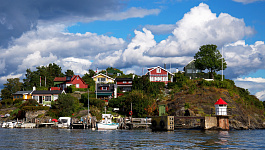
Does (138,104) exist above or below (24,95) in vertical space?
below

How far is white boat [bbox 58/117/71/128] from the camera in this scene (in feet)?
268

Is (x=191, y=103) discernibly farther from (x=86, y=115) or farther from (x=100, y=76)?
(x=100, y=76)

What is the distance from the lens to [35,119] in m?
87.3

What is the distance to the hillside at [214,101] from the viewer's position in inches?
3226

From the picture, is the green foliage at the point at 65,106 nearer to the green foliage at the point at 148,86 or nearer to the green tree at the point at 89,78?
the green foliage at the point at 148,86

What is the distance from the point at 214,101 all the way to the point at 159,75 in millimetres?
30946

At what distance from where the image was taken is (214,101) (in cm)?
8775

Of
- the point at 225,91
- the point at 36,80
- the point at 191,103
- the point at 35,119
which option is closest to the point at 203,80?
the point at 225,91

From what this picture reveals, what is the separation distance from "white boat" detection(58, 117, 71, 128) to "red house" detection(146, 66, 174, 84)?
41.3 metres

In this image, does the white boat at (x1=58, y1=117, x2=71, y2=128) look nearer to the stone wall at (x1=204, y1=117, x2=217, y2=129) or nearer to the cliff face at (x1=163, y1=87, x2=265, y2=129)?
the cliff face at (x1=163, y1=87, x2=265, y2=129)

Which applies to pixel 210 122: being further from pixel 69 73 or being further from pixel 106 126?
pixel 69 73

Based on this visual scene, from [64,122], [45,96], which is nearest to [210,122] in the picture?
[64,122]

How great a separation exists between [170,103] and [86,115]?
2336 centimetres

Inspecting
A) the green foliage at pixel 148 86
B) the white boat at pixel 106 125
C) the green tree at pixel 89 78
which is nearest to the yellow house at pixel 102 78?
the green tree at pixel 89 78
